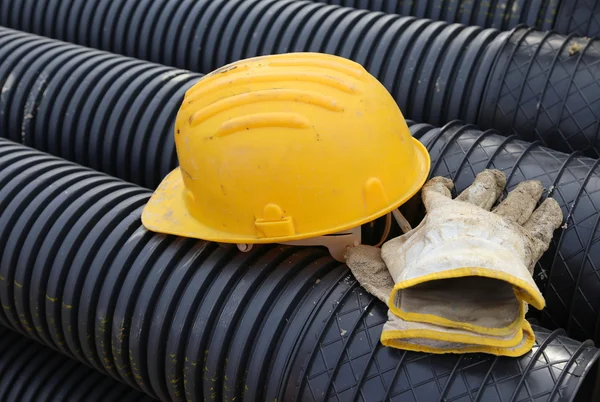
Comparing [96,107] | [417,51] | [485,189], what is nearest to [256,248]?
[485,189]

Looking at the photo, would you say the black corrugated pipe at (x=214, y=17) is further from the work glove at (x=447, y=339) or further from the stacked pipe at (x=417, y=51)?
the work glove at (x=447, y=339)

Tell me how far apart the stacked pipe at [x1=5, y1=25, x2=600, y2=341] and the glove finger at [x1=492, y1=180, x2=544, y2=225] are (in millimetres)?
65

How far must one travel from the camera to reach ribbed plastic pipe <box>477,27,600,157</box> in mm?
2520

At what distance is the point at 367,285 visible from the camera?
1.84 metres

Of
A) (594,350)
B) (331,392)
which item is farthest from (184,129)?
(594,350)

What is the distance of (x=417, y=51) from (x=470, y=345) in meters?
1.52

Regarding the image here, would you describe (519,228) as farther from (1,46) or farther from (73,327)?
(1,46)

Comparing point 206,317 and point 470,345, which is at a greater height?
point 470,345

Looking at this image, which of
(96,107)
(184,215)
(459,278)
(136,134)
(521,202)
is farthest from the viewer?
(96,107)

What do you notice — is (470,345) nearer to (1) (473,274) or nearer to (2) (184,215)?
(1) (473,274)

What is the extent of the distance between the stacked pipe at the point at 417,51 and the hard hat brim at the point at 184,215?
23.2 inches

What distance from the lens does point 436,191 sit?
2.07 metres

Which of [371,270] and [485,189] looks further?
[485,189]

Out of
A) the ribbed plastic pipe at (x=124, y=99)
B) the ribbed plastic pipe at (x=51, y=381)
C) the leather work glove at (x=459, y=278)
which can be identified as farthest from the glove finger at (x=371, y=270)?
the ribbed plastic pipe at (x=51, y=381)
